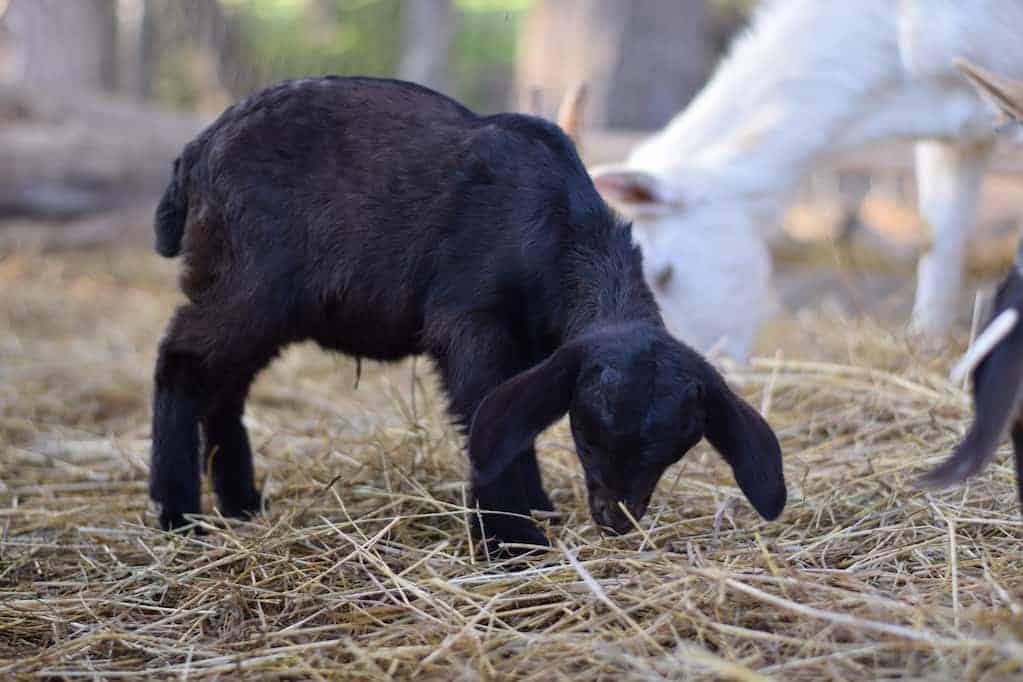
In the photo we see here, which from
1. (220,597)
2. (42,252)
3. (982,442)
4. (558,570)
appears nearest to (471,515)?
(558,570)

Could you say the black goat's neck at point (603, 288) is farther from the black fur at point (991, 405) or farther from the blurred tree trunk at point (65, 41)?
the blurred tree trunk at point (65, 41)

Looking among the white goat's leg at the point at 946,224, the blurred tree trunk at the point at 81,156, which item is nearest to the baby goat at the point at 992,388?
the white goat's leg at the point at 946,224

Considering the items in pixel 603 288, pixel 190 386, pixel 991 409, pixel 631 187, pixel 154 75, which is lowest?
pixel 154 75

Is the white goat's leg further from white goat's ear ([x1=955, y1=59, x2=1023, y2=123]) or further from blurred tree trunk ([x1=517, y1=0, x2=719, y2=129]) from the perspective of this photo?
blurred tree trunk ([x1=517, y1=0, x2=719, y2=129])

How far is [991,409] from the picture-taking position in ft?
7.81

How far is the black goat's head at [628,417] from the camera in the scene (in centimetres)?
273

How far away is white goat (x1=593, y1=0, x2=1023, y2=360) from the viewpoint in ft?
15.9

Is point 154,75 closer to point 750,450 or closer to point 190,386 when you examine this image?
point 190,386

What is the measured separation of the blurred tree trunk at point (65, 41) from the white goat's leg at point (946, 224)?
7.51 meters

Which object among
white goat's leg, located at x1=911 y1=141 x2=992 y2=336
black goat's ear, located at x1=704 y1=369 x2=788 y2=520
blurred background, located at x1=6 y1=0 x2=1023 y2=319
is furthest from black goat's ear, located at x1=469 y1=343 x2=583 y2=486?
white goat's leg, located at x1=911 y1=141 x2=992 y2=336

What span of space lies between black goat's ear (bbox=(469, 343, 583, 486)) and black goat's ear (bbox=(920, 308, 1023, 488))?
2.64 feet

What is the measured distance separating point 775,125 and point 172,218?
102 inches

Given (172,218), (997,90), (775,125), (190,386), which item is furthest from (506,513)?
(775,125)

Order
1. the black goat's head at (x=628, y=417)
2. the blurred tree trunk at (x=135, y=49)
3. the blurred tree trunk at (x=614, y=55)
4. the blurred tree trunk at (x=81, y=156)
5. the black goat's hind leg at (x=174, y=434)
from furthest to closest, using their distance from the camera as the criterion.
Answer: the blurred tree trunk at (x=135, y=49), the blurred tree trunk at (x=614, y=55), the blurred tree trunk at (x=81, y=156), the black goat's hind leg at (x=174, y=434), the black goat's head at (x=628, y=417)
